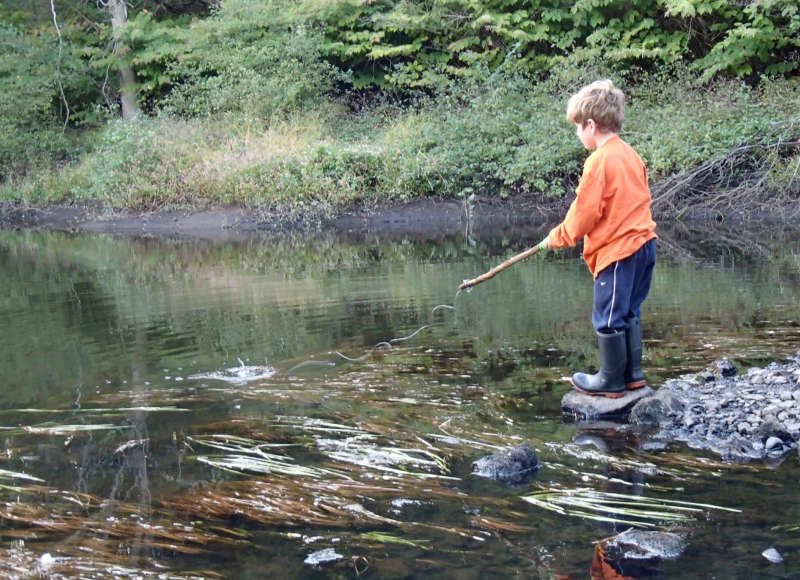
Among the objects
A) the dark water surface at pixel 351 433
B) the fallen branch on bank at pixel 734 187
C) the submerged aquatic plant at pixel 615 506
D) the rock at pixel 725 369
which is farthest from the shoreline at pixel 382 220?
the submerged aquatic plant at pixel 615 506

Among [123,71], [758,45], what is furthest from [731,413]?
[123,71]

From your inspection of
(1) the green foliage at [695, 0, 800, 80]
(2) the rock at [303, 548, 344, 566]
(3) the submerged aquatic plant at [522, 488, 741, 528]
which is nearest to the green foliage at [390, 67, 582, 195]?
(1) the green foliage at [695, 0, 800, 80]

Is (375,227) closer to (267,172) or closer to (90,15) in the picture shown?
(267,172)

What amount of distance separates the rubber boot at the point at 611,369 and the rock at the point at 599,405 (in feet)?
0.15

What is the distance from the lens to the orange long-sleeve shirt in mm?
5254

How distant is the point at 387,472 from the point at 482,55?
19.8 m

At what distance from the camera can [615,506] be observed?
388 cm

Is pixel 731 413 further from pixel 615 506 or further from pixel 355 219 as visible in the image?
pixel 355 219

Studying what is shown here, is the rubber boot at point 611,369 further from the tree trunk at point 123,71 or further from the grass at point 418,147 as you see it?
the tree trunk at point 123,71

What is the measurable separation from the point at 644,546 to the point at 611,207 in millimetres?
2389

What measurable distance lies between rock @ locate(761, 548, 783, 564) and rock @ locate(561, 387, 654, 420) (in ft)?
6.35

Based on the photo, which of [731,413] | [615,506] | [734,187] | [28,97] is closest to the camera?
[615,506]

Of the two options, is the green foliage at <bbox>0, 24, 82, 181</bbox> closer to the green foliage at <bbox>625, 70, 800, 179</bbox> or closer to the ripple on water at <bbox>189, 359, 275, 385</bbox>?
the green foliage at <bbox>625, 70, 800, 179</bbox>

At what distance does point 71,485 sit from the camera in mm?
4379
